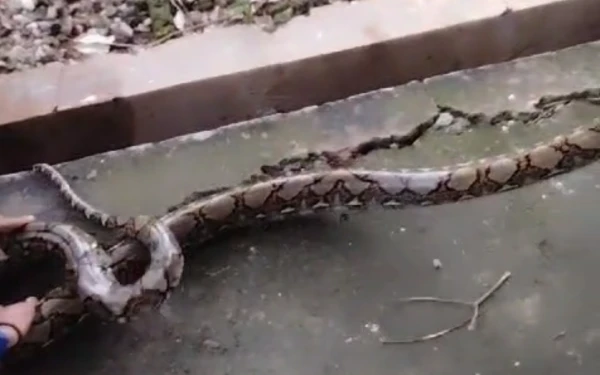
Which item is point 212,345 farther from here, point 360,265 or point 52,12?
point 52,12

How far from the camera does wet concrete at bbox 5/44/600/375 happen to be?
2.29 metres

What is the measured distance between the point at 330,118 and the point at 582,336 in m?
1.07

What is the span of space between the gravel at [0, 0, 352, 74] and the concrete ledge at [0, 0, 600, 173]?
0.06 metres

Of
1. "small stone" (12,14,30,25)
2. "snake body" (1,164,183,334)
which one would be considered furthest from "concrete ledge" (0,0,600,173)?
"snake body" (1,164,183,334)

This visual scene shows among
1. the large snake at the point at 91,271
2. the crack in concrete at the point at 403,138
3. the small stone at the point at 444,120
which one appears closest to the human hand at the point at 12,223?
the large snake at the point at 91,271

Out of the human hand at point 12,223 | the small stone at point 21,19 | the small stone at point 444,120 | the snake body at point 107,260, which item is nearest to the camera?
the snake body at point 107,260

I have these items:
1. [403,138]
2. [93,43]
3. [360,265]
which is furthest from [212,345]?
[93,43]

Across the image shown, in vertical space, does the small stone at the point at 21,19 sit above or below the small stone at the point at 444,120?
above

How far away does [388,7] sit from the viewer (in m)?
3.15

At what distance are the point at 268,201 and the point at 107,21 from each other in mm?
961

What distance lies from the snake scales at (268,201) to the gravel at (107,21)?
0.46m

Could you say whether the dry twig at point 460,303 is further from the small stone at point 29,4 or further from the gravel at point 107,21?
the small stone at point 29,4

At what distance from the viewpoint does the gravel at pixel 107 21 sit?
10.1 feet

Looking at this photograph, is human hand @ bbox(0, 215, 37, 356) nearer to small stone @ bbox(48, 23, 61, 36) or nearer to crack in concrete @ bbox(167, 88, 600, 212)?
crack in concrete @ bbox(167, 88, 600, 212)
